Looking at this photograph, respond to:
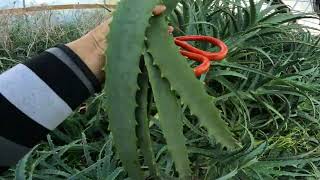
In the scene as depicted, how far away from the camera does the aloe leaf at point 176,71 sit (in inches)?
19.7

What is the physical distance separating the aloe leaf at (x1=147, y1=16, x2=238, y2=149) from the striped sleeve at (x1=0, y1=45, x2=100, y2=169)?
0.51 ft

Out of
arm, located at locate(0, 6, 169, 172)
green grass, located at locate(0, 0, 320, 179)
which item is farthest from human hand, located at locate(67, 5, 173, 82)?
green grass, located at locate(0, 0, 320, 179)

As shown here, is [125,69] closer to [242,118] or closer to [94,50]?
[94,50]

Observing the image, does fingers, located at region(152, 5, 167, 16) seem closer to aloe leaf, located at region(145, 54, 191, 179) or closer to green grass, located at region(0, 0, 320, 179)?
aloe leaf, located at region(145, 54, 191, 179)

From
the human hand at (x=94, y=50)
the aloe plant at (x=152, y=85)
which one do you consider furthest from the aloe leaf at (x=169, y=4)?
the human hand at (x=94, y=50)

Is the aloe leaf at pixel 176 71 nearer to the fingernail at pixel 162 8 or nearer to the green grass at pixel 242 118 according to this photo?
the fingernail at pixel 162 8

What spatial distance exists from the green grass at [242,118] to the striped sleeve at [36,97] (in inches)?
1.0

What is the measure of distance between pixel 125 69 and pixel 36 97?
0.18 meters

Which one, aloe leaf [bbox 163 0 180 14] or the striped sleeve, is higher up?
aloe leaf [bbox 163 0 180 14]

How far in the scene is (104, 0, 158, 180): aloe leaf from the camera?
471 mm

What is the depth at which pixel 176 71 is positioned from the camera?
Answer: 0.50 meters

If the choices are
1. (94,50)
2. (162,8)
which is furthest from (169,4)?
(94,50)

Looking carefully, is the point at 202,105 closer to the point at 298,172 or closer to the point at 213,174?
the point at 213,174

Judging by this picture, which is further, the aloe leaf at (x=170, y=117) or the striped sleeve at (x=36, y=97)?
the striped sleeve at (x=36, y=97)
